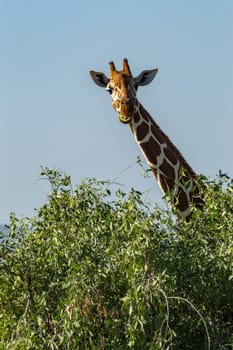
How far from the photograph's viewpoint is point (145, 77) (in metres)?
14.4

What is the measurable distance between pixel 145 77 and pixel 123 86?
771 mm

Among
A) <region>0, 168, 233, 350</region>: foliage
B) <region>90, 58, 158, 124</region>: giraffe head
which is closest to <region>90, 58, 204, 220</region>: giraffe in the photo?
<region>90, 58, 158, 124</region>: giraffe head

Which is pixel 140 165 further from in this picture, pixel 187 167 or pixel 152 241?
pixel 187 167

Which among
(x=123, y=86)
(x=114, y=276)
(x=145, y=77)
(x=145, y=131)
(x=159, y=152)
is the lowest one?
(x=114, y=276)

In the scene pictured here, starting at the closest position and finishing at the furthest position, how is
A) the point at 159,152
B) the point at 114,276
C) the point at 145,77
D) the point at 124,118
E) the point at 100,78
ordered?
the point at 114,276 → the point at 124,118 → the point at 159,152 → the point at 100,78 → the point at 145,77

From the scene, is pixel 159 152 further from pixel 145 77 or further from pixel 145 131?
pixel 145 77

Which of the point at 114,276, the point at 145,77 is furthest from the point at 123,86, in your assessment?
the point at 114,276

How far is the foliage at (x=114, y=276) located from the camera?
29.1 ft

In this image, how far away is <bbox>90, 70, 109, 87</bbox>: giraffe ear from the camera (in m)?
14.1

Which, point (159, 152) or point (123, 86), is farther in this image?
point (159, 152)

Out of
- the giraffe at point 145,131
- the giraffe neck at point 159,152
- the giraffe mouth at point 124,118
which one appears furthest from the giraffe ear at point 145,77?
the giraffe mouth at point 124,118

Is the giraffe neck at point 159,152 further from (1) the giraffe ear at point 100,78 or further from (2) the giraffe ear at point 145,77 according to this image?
(1) the giraffe ear at point 100,78

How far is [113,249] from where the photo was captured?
9.51 meters

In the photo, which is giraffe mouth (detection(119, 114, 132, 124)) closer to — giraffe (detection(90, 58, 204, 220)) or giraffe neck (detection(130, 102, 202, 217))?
giraffe (detection(90, 58, 204, 220))
